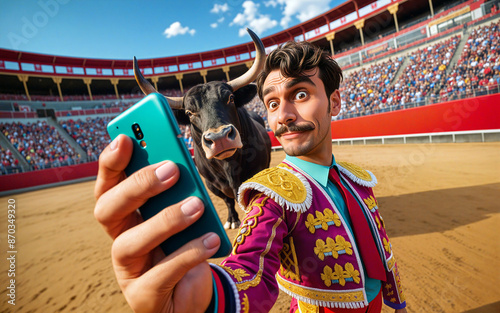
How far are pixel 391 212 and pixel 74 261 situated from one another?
→ 5468mm

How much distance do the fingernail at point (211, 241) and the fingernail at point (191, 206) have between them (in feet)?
0.22

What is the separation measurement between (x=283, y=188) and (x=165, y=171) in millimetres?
546

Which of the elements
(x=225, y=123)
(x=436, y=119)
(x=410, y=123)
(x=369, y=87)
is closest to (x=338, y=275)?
Result: (x=225, y=123)

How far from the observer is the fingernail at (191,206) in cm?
50

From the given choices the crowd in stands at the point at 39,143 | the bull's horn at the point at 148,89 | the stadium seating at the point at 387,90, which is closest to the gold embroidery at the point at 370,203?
the bull's horn at the point at 148,89

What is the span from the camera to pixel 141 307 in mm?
500

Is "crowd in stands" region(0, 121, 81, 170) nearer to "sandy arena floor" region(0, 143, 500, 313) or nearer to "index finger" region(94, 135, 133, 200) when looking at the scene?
"sandy arena floor" region(0, 143, 500, 313)

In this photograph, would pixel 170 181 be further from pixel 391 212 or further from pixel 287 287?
pixel 391 212

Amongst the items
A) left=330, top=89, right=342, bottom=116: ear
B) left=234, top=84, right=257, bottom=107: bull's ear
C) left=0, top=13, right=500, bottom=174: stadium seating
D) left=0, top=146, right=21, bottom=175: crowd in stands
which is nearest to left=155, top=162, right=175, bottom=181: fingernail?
left=330, top=89, right=342, bottom=116: ear

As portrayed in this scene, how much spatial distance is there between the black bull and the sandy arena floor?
1.43m

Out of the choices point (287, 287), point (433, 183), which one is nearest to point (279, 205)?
point (287, 287)

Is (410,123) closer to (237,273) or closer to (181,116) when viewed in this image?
(181,116)

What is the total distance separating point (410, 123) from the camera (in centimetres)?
1030

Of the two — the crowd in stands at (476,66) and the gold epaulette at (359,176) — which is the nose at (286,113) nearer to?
the gold epaulette at (359,176)
